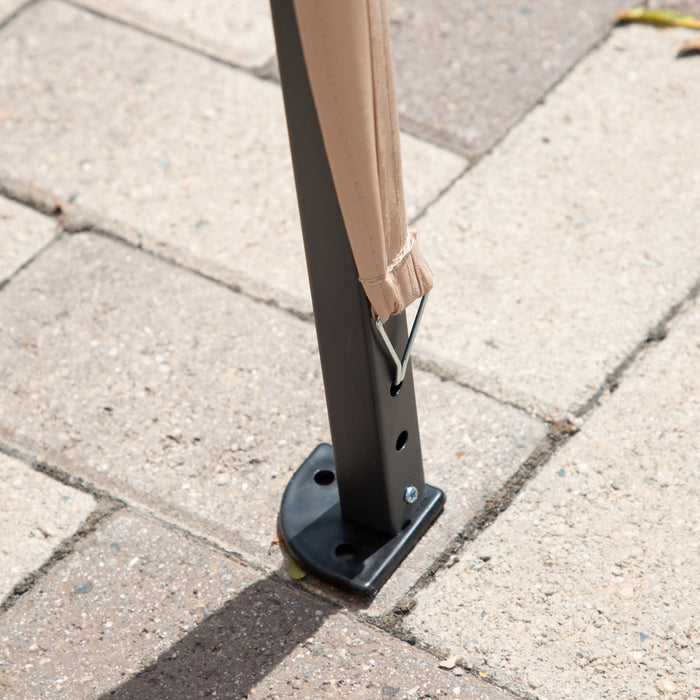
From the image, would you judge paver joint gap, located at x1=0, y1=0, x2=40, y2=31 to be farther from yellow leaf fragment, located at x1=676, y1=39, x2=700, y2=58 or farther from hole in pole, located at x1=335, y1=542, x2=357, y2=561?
hole in pole, located at x1=335, y1=542, x2=357, y2=561

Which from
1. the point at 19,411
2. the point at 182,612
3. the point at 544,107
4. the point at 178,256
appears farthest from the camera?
the point at 544,107

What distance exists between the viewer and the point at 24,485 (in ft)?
7.72

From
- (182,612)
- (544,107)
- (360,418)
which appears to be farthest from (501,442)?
(544,107)

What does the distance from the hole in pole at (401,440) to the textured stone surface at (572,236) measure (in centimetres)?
51

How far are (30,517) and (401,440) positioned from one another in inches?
34.8

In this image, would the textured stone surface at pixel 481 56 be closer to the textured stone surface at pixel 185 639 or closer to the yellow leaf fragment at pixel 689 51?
the yellow leaf fragment at pixel 689 51

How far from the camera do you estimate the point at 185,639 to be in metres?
2.05

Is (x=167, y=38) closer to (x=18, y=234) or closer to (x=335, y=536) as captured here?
(x=18, y=234)

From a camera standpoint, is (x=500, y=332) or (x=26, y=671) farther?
(x=500, y=332)

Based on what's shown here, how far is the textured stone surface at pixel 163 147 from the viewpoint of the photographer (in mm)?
2896

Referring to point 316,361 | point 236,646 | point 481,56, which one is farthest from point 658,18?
point 236,646

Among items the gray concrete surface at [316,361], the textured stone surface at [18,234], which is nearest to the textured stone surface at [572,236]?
the gray concrete surface at [316,361]

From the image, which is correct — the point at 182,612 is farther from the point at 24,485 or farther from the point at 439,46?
the point at 439,46

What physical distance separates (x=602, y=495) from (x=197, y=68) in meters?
2.02
